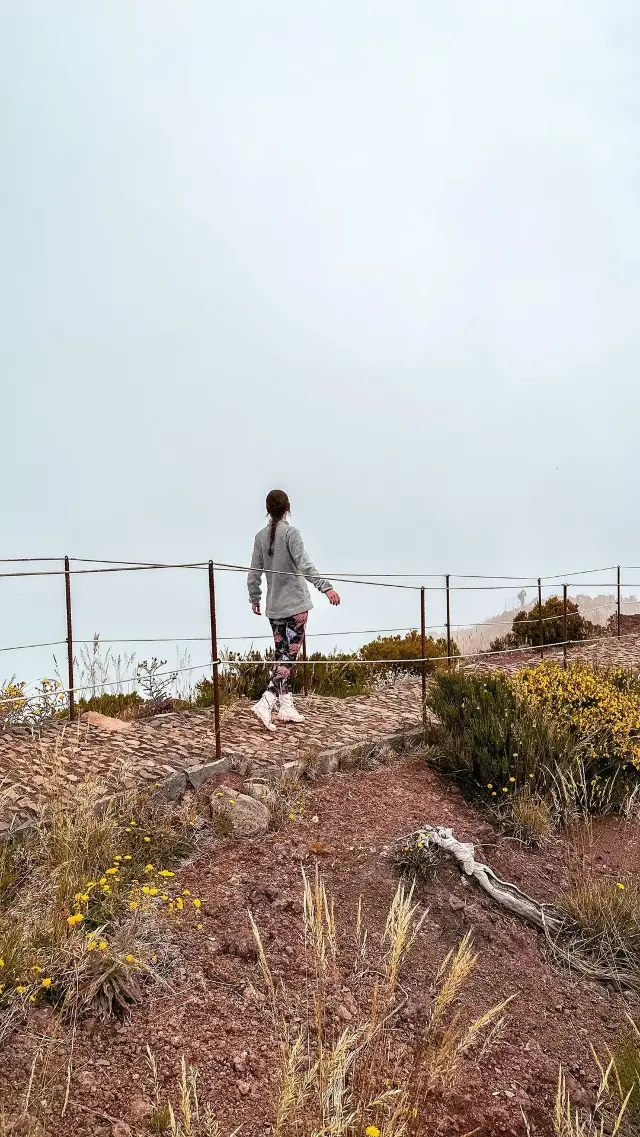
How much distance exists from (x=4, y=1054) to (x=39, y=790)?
89.4 inches

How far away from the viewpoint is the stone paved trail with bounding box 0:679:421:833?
5.10m

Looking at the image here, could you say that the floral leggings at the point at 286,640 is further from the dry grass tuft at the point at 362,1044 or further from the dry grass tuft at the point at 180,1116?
the dry grass tuft at the point at 180,1116

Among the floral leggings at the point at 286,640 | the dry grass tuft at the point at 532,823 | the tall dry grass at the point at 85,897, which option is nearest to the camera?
the tall dry grass at the point at 85,897

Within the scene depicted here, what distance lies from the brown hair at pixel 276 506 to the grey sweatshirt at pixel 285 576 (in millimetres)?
37

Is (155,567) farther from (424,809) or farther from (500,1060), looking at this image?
(500,1060)

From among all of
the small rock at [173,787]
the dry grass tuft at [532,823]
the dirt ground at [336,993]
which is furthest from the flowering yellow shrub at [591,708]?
the small rock at [173,787]

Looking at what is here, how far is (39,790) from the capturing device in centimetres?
504

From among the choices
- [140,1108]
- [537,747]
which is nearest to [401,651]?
[537,747]

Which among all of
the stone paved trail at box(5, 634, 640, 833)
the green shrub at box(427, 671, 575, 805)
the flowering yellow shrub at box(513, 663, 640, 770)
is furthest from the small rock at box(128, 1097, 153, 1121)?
the flowering yellow shrub at box(513, 663, 640, 770)

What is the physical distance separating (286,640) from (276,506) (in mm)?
1164

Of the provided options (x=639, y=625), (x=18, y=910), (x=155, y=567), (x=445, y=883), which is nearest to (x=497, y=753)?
(x=445, y=883)

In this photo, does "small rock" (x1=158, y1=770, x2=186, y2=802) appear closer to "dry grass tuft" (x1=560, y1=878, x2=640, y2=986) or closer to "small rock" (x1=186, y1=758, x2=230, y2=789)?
"small rock" (x1=186, y1=758, x2=230, y2=789)

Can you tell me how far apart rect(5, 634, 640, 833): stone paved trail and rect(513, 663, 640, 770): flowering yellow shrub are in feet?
3.89

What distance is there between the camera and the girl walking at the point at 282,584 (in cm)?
674
